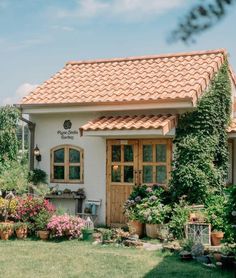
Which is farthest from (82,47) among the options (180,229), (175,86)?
(175,86)

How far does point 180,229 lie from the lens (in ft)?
36.5

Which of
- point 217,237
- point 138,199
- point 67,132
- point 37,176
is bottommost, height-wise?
point 217,237

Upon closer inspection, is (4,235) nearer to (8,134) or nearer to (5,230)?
(5,230)

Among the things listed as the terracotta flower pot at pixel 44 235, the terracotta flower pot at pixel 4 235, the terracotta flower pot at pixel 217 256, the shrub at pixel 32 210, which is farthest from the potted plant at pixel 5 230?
the terracotta flower pot at pixel 217 256

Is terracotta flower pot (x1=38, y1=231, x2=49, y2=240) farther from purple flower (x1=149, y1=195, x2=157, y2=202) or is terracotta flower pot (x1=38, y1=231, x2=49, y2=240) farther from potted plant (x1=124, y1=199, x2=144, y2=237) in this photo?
purple flower (x1=149, y1=195, x2=157, y2=202)

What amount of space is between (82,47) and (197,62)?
13528mm

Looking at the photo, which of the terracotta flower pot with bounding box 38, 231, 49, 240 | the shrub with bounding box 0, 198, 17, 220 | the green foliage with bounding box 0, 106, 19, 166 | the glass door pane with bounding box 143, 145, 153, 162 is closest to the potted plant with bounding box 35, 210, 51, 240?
the terracotta flower pot with bounding box 38, 231, 49, 240

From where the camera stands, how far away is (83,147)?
46.2ft

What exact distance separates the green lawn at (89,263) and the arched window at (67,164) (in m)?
3.55

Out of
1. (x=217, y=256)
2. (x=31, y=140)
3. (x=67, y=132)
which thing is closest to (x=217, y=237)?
(x=217, y=256)

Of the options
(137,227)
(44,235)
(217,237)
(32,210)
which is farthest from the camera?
(32,210)

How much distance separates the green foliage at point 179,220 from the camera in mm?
11148

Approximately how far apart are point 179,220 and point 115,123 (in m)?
3.23

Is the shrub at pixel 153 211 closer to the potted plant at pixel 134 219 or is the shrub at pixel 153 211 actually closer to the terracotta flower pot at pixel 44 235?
the potted plant at pixel 134 219
